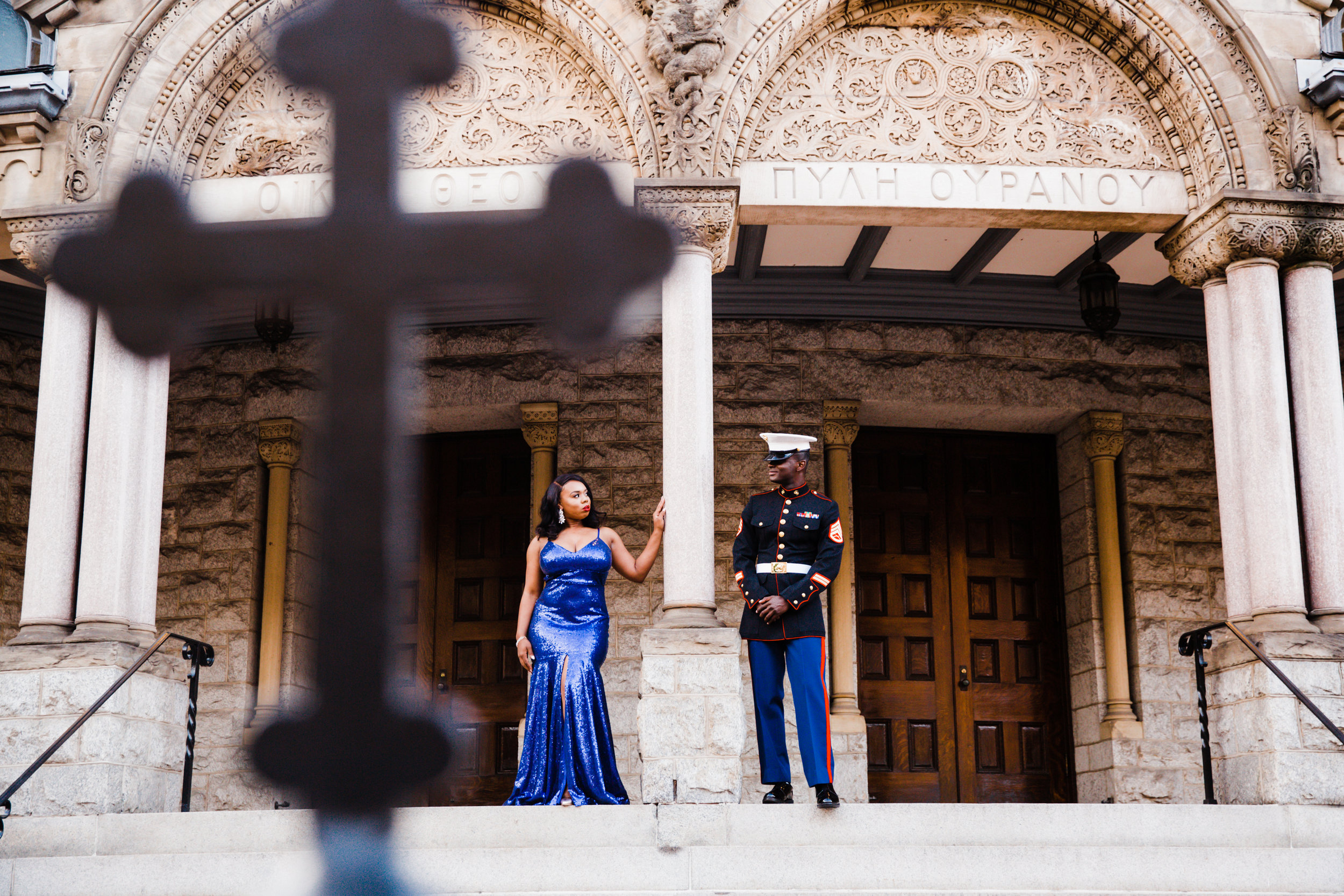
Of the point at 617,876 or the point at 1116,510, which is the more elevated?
the point at 1116,510

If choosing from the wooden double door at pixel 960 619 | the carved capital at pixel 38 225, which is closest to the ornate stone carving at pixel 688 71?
the carved capital at pixel 38 225

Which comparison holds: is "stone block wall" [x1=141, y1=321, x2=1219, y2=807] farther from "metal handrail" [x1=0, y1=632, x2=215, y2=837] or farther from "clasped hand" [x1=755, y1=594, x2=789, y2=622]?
"clasped hand" [x1=755, y1=594, x2=789, y2=622]

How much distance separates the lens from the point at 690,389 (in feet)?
22.4

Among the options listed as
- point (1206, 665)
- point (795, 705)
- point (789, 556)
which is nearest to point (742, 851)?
point (795, 705)

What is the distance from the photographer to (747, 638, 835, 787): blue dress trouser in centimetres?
547

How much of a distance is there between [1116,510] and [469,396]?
4719 mm

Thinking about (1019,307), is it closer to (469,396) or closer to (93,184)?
(469,396)

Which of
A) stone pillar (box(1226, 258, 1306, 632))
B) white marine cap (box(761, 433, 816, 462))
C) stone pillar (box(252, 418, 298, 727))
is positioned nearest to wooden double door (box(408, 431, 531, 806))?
stone pillar (box(252, 418, 298, 727))

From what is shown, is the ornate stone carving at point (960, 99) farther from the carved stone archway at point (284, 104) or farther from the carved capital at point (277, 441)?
the carved capital at point (277, 441)

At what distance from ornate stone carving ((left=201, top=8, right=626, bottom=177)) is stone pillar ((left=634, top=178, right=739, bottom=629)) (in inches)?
25.0

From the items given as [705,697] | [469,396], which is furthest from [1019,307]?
[705,697]

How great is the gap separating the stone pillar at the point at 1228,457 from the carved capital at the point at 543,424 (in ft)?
14.6

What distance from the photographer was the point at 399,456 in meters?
1.00

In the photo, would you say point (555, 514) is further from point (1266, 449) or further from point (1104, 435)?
point (1104, 435)
